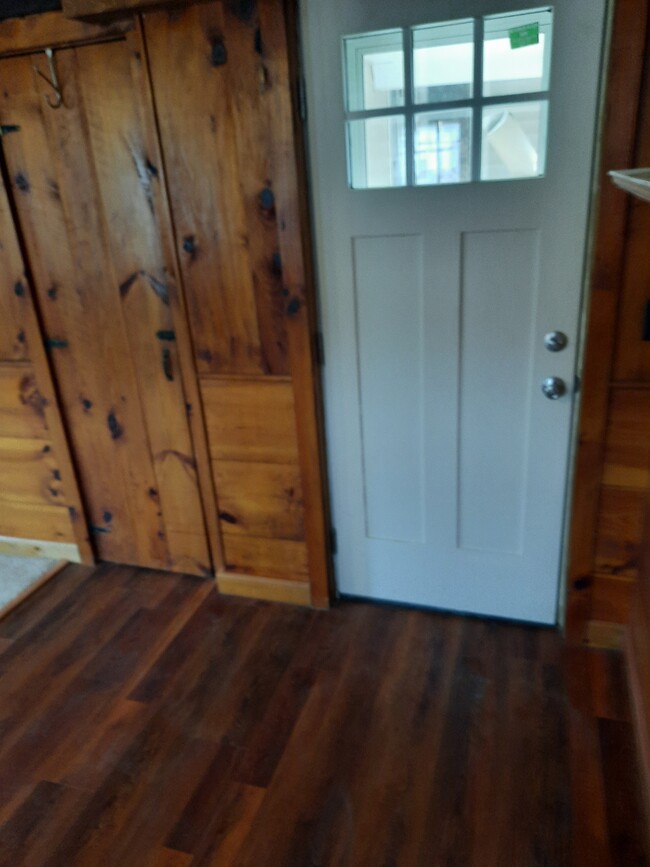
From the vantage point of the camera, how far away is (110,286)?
2.18m

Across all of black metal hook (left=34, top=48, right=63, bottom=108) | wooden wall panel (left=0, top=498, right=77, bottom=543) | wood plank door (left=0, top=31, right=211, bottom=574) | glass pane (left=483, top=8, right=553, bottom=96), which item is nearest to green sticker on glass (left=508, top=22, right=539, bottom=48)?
glass pane (left=483, top=8, right=553, bottom=96)

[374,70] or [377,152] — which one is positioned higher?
[374,70]

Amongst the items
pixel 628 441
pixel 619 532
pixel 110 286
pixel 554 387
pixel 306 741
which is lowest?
pixel 306 741

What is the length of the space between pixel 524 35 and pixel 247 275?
100 cm

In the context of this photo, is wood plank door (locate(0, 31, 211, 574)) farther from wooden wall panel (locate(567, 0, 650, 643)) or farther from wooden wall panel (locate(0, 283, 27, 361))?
wooden wall panel (locate(567, 0, 650, 643))

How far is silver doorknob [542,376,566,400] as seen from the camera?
1.82m

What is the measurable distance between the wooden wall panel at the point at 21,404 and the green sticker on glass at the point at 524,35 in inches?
79.0

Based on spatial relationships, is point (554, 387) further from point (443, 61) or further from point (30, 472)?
point (30, 472)

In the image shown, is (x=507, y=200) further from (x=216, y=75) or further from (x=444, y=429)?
(x=216, y=75)

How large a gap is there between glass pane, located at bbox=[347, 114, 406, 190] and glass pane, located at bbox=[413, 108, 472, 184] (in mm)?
47

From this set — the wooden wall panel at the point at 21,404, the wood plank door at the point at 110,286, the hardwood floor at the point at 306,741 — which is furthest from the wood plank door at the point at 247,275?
the wooden wall panel at the point at 21,404

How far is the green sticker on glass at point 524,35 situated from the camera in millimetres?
1551

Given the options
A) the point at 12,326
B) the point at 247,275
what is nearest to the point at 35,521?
the point at 12,326

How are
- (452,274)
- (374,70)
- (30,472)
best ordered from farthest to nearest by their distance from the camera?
(30,472)
(452,274)
(374,70)
